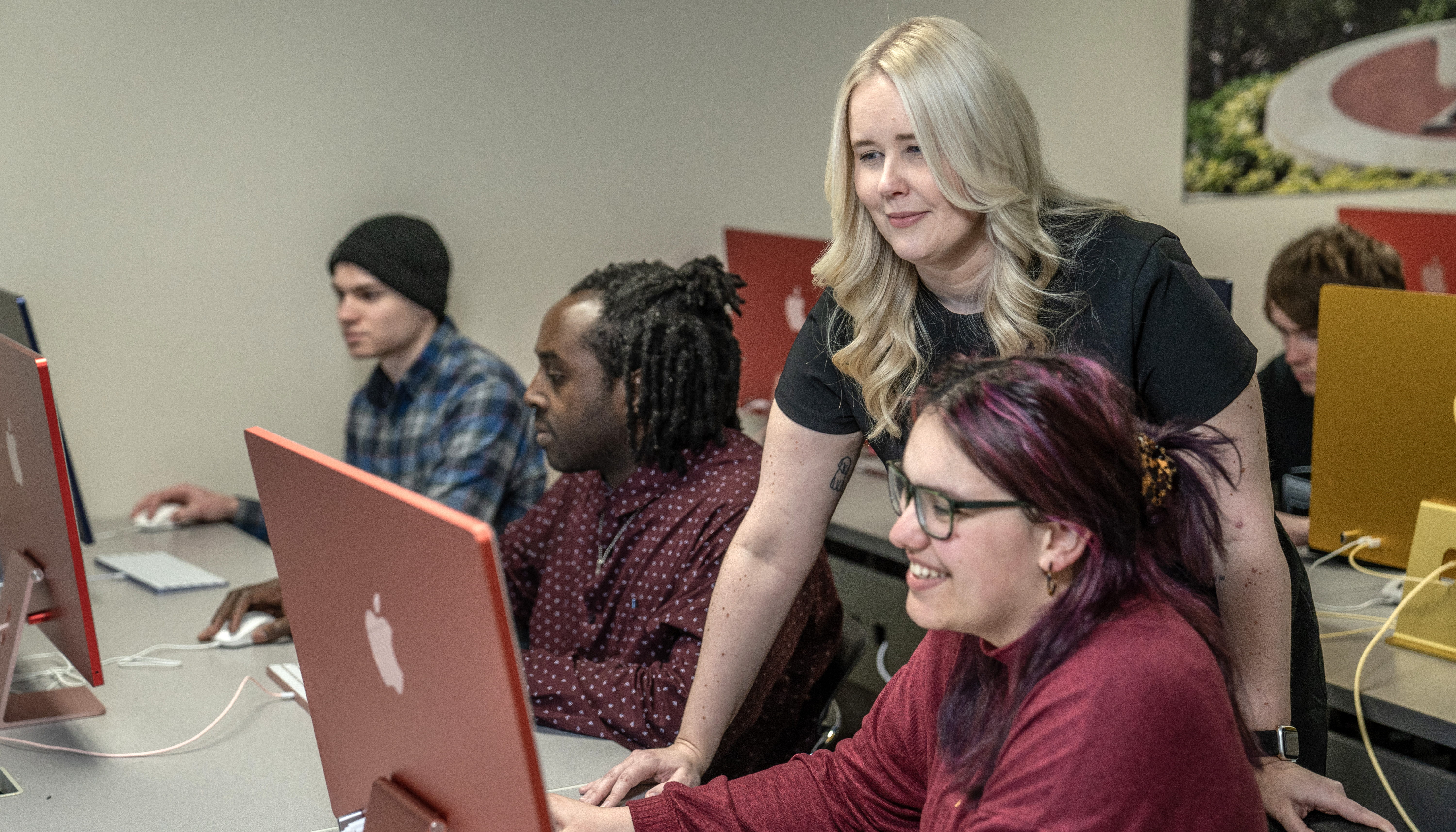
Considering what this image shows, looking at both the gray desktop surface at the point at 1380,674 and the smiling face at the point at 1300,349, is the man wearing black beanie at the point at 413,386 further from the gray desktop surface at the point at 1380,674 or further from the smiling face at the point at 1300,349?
the smiling face at the point at 1300,349

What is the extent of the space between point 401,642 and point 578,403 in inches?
40.0

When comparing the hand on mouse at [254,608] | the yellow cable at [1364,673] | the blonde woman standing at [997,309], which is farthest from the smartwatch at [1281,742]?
the hand on mouse at [254,608]

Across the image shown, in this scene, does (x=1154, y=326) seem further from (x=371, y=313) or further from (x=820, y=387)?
(x=371, y=313)

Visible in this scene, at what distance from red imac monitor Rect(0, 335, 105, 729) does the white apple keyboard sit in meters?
0.54

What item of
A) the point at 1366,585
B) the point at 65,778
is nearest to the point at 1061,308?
the point at 1366,585

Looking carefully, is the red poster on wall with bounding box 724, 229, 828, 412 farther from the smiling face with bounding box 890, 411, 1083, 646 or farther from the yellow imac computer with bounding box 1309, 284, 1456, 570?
the smiling face with bounding box 890, 411, 1083, 646

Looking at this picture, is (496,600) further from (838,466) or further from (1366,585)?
(1366,585)

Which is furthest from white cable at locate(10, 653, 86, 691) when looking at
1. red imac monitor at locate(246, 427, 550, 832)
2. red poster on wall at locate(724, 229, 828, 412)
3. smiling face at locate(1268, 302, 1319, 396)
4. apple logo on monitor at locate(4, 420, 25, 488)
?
smiling face at locate(1268, 302, 1319, 396)

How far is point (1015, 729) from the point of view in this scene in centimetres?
86

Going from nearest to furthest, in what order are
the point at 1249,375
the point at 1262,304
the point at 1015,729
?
the point at 1015,729 < the point at 1249,375 < the point at 1262,304

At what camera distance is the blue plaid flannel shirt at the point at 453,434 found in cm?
237

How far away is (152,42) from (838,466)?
85.0 inches

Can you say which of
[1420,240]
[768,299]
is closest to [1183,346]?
[768,299]

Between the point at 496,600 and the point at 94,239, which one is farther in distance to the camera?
the point at 94,239
